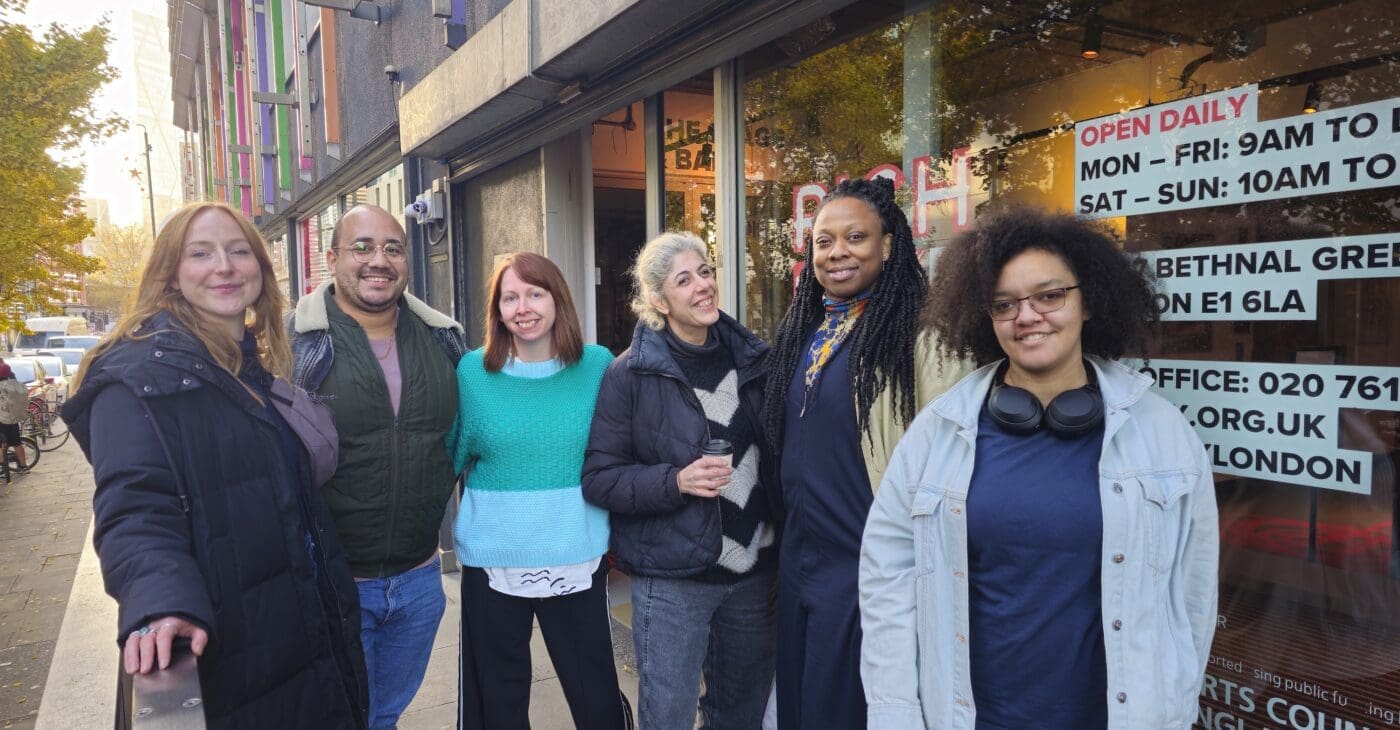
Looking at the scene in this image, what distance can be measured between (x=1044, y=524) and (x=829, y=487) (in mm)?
656

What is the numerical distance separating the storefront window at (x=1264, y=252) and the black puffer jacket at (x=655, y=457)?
1.15 meters

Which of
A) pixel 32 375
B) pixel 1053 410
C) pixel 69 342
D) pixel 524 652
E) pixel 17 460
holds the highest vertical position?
pixel 69 342

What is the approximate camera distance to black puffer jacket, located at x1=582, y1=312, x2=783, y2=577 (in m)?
2.44

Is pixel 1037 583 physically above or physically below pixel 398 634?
above

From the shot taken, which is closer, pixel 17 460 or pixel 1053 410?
pixel 1053 410

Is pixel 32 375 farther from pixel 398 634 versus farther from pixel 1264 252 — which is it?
pixel 1264 252

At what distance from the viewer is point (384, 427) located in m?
2.52

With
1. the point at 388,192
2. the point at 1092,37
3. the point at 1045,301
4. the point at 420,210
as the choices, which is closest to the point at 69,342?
the point at 388,192

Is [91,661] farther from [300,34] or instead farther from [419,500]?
[300,34]

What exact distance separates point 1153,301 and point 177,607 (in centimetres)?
219

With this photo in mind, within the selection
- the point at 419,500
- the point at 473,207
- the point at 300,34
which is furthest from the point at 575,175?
the point at 300,34

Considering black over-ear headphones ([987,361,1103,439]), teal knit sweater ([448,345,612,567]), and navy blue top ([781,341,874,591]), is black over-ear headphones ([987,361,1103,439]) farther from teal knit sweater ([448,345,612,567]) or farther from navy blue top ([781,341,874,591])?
teal knit sweater ([448,345,612,567])

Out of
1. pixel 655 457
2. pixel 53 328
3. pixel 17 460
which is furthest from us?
pixel 53 328

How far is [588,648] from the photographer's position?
265cm
